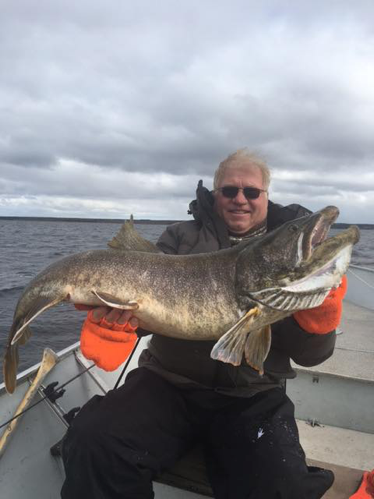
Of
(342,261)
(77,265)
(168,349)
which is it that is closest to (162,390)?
(168,349)

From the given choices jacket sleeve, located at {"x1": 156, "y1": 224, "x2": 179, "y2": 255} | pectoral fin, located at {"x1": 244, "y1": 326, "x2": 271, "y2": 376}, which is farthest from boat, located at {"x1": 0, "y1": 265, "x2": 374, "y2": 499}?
jacket sleeve, located at {"x1": 156, "y1": 224, "x2": 179, "y2": 255}

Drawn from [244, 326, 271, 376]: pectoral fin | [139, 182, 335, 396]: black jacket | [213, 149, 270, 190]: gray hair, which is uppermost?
[213, 149, 270, 190]: gray hair

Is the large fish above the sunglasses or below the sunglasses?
below

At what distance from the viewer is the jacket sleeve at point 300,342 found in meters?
3.10

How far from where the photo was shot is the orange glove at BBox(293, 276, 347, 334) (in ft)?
9.22

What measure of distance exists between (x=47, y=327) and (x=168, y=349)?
9182 millimetres

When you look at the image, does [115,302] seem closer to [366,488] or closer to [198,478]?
[198,478]

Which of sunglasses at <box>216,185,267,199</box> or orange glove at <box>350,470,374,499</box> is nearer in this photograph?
orange glove at <box>350,470,374,499</box>

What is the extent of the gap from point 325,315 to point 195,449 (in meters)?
1.67

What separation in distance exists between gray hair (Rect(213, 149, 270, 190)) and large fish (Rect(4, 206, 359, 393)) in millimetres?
1295

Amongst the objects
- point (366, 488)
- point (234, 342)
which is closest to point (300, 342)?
point (234, 342)

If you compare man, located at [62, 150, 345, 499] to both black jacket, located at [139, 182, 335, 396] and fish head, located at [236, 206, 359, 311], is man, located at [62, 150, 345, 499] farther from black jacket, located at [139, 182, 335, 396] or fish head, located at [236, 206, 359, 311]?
fish head, located at [236, 206, 359, 311]

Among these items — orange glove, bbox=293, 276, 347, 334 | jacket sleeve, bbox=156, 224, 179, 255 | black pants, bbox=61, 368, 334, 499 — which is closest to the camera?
black pants, bbox=61, 368, 334, 499

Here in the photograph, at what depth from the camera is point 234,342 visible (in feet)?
8.39
